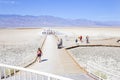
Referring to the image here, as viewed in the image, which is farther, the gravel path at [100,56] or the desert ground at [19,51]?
the desert ground at [19,51]

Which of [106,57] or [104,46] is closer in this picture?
[106,57]

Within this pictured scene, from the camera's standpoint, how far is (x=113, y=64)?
23.5 metres

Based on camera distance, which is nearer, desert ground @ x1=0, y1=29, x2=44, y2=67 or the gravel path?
the gravel path

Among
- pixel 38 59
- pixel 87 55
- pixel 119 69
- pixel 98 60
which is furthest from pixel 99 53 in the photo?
pixel 38 59

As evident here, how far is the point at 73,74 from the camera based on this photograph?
14.2 metres

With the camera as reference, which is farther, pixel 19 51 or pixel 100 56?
pixel 19 51

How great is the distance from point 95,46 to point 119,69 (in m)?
14.4

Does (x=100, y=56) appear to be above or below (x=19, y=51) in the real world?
above

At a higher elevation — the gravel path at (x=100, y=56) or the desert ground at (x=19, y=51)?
the gravel path at (x=100, y=56)

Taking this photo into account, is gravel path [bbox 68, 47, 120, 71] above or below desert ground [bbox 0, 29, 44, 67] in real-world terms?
above

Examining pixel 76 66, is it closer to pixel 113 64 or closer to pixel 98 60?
pixel 113 64

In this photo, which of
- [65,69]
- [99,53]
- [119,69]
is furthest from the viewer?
[99,53]

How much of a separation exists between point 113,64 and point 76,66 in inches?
292

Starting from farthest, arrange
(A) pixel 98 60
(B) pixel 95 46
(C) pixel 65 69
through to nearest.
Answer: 1. (B) pixel 95 46
2. (A) pixel 98 60
3. (C) pixel 65 69
